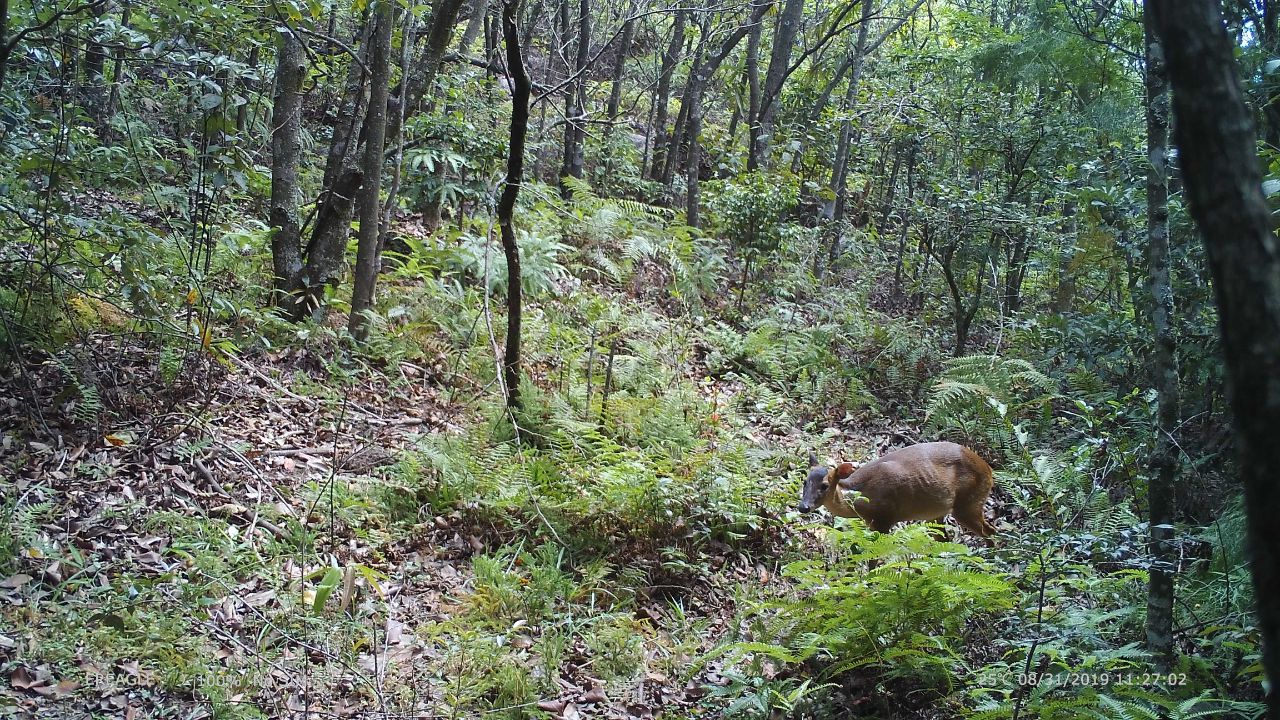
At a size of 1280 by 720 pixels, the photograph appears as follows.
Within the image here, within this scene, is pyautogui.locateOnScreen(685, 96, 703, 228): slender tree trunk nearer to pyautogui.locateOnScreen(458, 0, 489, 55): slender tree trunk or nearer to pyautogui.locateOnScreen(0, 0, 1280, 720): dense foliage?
pyautogui.locateOnScreen(0, 0, 1280, 720): dense foliage

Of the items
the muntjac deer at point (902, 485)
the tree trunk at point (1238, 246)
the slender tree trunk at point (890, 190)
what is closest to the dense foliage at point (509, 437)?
the muntjac deer at point (902, 485)

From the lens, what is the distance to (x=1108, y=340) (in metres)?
5.98

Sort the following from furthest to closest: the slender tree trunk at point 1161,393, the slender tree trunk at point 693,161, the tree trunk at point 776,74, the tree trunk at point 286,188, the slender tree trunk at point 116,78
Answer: the tree trunk at point 776,74 → the slender tree trunk at point 693,161 → the tree trunk at point 286,188 → the slender tree trunk at point 116,78 → the slender tree trunk at point 1161,393

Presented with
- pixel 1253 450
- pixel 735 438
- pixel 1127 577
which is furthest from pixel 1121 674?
pixel 735 438

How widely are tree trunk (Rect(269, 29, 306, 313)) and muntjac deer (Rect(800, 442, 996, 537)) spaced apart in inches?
193

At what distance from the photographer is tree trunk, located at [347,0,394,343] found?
661 cm

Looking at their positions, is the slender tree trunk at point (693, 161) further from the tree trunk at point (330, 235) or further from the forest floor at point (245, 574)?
the forest floor at point (245, 574)

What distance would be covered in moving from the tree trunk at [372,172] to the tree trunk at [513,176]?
141 centimetres

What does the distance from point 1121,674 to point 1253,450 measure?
9.22 ft

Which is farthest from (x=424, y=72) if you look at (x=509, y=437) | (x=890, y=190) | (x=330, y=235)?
(x=890, y=190)

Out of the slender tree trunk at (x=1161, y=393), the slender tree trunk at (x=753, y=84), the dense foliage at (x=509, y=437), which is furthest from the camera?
the slender tree trunk at (x=753, y=84)

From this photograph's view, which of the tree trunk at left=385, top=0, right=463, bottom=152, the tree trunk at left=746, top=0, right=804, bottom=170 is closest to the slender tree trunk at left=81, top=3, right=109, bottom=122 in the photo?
the tree trunk at left=385, top=0, right=463, bottom=152

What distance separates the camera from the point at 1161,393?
360 centimetres

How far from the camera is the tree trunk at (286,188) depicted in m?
7.18
